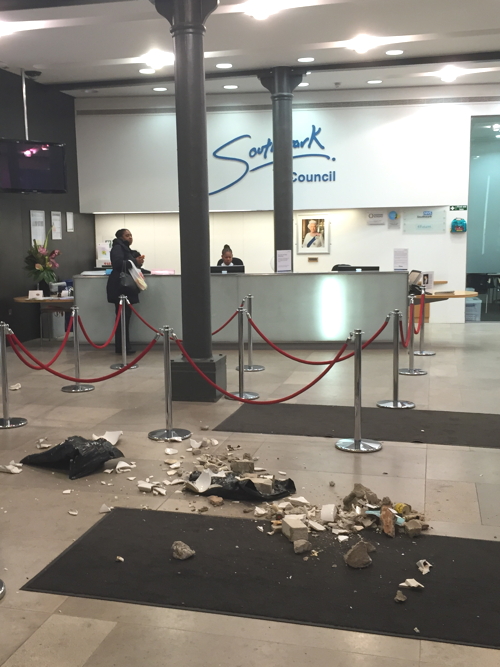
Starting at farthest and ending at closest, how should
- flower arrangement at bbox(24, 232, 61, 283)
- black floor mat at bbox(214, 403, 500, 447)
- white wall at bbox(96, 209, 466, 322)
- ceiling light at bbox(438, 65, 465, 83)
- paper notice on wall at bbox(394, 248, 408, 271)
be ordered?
white wall at bbox(96, 209, 466, 322)
ceiling light at bbox(438, 65, 465, 83)
flower arrangement at bbox(24, 232, 61, 283)
paper notice on wall at bbox(394, 248, 408, 271)
black floor mat at bbox(214, 403, 500, 447)

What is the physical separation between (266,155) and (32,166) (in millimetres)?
4142

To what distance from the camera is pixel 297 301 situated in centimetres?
945

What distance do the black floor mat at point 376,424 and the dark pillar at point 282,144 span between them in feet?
15.8

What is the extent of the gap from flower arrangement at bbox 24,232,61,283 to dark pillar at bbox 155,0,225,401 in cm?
442

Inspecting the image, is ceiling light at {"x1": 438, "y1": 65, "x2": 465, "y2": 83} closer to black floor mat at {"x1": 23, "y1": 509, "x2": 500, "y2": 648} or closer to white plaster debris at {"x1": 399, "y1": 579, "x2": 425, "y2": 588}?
black floor mat at {"x1": 23, "y1": 509, "x2": 500, "y2": 648}

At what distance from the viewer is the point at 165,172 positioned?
12305mm

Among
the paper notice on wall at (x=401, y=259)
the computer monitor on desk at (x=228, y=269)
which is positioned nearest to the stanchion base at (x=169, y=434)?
the computer monitor on desk at (x=228, y=269)

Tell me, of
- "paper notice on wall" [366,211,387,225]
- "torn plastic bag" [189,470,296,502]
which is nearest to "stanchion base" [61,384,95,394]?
"torn plastic bag" [189,470,296,502]

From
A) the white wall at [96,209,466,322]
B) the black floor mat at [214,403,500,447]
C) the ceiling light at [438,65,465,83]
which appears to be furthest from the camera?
the white wall at [96,209,466,322]

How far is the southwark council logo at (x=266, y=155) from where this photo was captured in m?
12.1

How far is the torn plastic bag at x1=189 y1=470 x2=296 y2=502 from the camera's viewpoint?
407cm

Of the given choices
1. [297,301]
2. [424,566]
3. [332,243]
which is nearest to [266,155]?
[332,243]

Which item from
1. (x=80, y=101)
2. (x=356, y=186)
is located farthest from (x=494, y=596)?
(x=80, y=101)

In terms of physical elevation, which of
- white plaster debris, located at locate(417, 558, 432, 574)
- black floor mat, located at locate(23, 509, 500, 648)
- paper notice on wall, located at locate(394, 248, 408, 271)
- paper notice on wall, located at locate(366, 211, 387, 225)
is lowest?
black floor mat, located at locate(23, 509, 500, 648)
